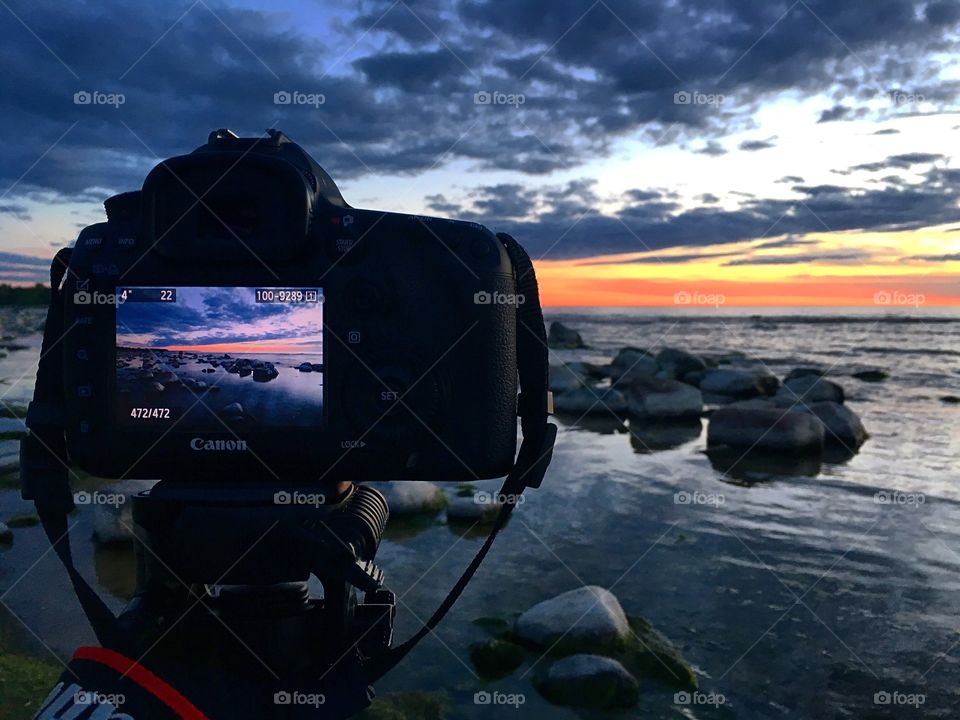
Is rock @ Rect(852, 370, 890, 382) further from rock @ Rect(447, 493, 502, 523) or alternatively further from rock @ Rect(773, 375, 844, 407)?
rock @ Rect(447, 493, 502, 523)

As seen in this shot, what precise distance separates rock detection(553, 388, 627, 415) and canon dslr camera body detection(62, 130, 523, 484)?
1085cm

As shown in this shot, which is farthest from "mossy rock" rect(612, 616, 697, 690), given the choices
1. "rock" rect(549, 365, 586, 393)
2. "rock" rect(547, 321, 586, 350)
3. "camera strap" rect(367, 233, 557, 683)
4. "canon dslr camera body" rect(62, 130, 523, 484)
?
"rock" rect(547, 321, 586, 350)

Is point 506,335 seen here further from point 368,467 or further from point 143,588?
point 143,588

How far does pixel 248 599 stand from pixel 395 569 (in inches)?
→ 142

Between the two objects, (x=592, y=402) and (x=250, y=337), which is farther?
(x=592, y=402)

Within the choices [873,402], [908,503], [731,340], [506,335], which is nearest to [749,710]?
[506,335]

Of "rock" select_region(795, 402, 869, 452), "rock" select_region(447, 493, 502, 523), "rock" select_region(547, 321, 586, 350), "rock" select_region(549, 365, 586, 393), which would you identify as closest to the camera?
"rock" select_region(447, 493, 502, 523)

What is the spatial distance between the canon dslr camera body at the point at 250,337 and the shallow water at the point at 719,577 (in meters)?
2.37

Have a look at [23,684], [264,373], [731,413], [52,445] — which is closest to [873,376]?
[731,413]

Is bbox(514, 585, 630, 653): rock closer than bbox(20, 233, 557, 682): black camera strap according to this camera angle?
No

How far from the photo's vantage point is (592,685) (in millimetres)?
3404

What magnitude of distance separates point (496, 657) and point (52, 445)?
2.70 m

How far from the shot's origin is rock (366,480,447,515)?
608 centimetres

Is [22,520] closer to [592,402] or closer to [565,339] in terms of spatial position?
[592,402]
